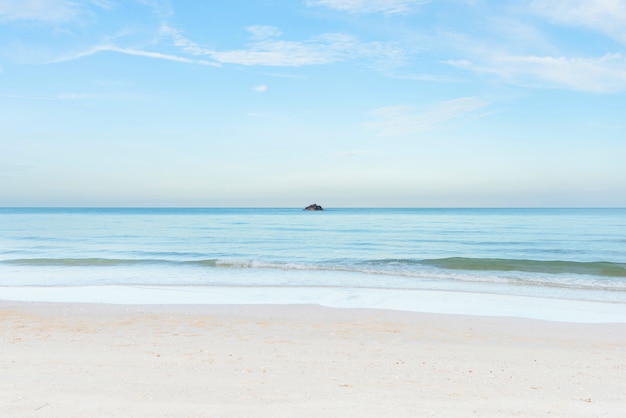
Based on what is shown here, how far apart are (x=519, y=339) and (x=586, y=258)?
55.4 ft

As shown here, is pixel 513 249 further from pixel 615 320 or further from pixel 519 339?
pixel 519 339

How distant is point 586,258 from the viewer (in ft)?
76.4

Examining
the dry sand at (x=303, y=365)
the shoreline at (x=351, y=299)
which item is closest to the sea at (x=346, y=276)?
the shoreline at (x=351, y=299)

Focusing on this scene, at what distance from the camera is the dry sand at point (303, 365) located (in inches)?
204

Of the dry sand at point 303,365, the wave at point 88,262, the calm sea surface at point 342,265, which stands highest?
the dry sand at point 303,365

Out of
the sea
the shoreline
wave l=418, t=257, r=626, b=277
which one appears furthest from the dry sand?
wave l=418, t=257, r=626, b=277

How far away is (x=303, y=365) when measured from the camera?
6867mm

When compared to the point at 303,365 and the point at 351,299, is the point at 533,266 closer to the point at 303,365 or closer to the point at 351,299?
the point at 351,299

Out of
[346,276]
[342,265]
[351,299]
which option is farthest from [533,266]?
[351,299]

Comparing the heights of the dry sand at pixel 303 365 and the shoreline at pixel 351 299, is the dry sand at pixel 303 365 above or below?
above

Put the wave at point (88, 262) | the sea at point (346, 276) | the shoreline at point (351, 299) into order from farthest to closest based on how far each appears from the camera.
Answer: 1. the wave at point (88, 262)
2. the sea at point (346, 276)
3. the shoreline at point (351, 299)

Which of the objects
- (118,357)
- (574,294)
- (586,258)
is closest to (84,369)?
(118,357)

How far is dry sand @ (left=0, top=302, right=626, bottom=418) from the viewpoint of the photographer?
A: 5.17 metres

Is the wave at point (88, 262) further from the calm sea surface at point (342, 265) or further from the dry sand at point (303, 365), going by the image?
the dry sand at point (303, 365)
